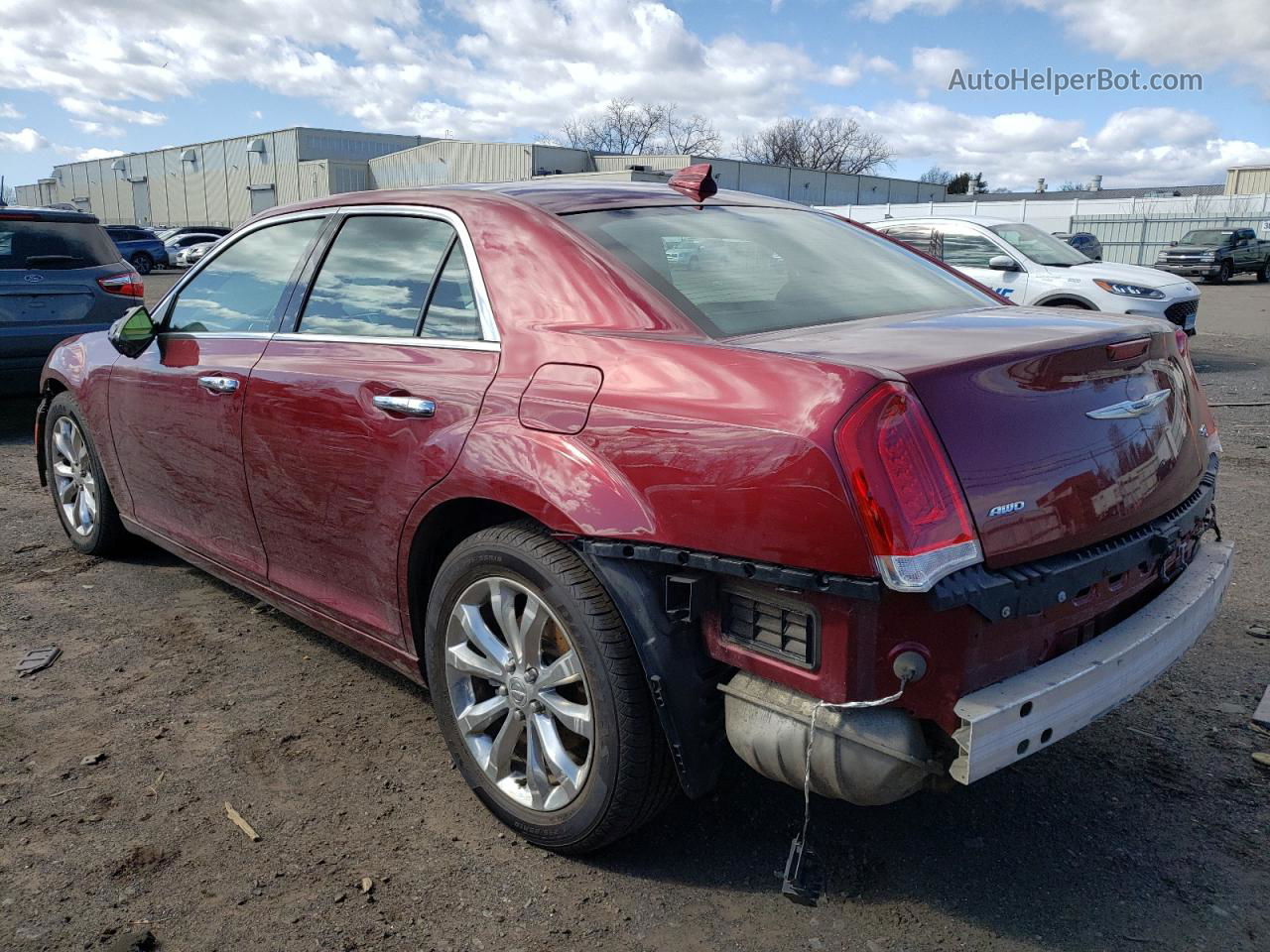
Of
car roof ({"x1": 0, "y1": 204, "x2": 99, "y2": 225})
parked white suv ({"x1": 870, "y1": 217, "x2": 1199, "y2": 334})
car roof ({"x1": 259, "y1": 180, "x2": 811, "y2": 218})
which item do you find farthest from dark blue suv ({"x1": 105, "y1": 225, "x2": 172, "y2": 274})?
car roof ({"x1": 259, "y1": 180, "x2": 811, "y2": 218})

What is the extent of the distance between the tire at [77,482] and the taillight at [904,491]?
3865 mm

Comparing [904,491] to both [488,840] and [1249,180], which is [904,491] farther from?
[1249,180]

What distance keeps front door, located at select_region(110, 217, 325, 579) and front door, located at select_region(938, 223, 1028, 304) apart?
29.4ft

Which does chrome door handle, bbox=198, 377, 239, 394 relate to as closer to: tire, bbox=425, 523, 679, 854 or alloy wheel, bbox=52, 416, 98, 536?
tire, bbox=425, 523, 679, 854

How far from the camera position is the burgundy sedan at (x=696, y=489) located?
2031 mm

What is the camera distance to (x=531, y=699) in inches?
102

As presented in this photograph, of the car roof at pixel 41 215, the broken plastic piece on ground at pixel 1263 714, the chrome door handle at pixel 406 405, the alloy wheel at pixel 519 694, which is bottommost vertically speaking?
the broken plastic piece on ground at pixel 1263 714

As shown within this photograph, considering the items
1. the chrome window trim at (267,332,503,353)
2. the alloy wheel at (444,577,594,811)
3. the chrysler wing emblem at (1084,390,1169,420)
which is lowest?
the alloy wheel at (444,577,594,811)

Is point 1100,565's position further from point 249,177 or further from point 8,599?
point 249,177

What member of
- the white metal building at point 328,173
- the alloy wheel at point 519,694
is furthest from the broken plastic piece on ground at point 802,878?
the white metal building at point 328,173

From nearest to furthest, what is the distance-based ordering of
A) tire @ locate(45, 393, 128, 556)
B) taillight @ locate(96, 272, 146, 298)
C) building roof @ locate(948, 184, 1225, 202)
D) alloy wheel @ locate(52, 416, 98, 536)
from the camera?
tire @ locate(45, 393, 128, 556) < alloy wheel @ locate(52, 416, 98, 536) < taillight @ locate(96, 272, 146, 298) < building roof @ locate(948, 184, 1225, 202)

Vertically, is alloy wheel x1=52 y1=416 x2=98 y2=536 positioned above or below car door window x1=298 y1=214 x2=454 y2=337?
below

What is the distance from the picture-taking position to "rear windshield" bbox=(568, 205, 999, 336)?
265 centimetres

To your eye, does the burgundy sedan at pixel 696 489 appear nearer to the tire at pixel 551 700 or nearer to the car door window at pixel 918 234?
the tire at pixel 551 700
